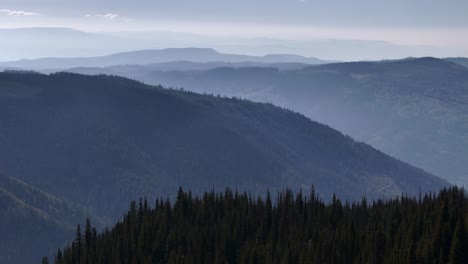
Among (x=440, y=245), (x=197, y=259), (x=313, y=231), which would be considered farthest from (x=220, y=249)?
(x=440, y=245)

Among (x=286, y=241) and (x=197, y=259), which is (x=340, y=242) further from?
(x=197, y=259)

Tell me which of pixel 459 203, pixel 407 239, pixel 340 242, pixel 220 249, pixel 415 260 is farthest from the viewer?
pixel 459 203

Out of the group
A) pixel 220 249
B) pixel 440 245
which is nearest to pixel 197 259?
pixel 220 249

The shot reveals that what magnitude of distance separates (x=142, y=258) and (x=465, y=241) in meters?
85.1

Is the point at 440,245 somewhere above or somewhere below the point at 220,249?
above

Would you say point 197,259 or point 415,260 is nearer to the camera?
point 415,260

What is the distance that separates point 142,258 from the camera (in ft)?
613

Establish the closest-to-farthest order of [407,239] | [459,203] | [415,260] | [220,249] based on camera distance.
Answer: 1. [415,260]
2. [407,239]
3. [220,249]
4. [459,203]

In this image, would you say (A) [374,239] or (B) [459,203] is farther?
(B) [459,203]

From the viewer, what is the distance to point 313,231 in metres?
180

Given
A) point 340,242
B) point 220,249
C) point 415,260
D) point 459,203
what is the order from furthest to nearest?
point 459,203 → point 220,249 → point 340,242 → point 415,260

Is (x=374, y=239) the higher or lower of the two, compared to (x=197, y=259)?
higher

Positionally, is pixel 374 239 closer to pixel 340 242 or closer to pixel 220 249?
pixel 340 242

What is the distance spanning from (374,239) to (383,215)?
52970mm
